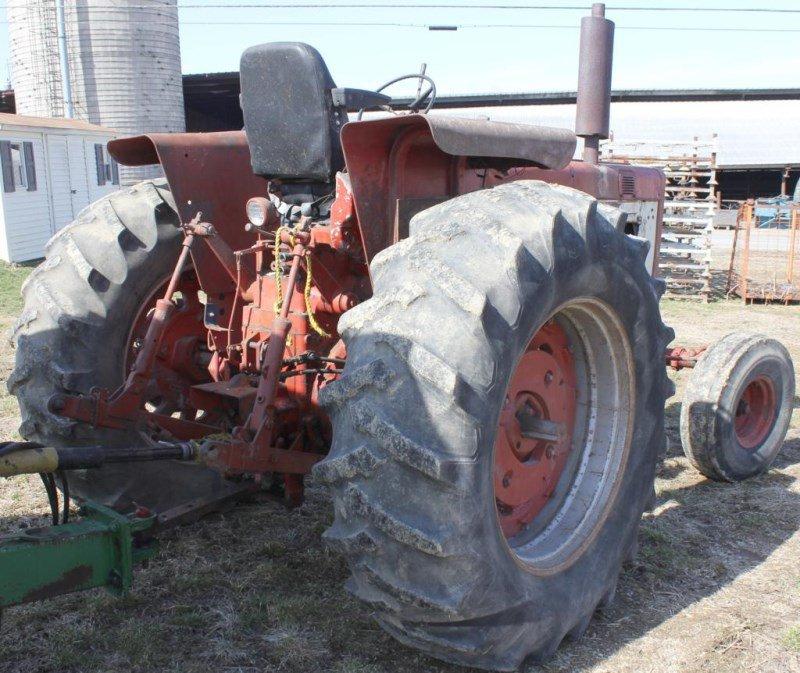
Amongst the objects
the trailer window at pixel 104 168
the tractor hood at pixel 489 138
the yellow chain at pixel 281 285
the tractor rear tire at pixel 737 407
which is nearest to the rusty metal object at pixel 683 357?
the tractor rear tire at pixel 737 407

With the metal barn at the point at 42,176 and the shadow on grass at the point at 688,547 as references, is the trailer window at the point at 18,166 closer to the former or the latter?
the metal barn at the point at 42,176

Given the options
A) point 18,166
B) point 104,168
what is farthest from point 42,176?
point 104,168

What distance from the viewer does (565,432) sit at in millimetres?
3043

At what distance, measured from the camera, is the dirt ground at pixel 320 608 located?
2.74 meters

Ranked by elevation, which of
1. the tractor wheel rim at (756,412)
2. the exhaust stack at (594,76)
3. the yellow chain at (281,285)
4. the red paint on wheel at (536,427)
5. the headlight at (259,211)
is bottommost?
the tractor wheel rim at (756,412)

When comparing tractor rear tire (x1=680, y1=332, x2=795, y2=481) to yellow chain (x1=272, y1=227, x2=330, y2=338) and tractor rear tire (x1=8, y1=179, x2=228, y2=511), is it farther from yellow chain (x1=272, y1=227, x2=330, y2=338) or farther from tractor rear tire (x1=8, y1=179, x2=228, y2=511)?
tractor rear tire (x1=8, y1=179, x2=228, y2=511)

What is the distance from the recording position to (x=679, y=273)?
12.5 metres

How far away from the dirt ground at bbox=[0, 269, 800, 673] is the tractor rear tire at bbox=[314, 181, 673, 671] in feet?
1.17

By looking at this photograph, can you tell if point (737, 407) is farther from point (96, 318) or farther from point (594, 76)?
point (96, 318)

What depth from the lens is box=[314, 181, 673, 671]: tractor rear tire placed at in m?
2.19

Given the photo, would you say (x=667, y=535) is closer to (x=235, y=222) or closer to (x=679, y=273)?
(x=235, y=222)

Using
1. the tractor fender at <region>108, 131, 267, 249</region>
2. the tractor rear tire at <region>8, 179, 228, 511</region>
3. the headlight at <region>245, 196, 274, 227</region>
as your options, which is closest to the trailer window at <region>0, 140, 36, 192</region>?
the tractor rear tire at <region>8, 179, 228, 511</region>

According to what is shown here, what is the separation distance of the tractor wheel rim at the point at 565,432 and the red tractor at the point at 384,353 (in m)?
0.01

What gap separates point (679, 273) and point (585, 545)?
10373 millimetres
